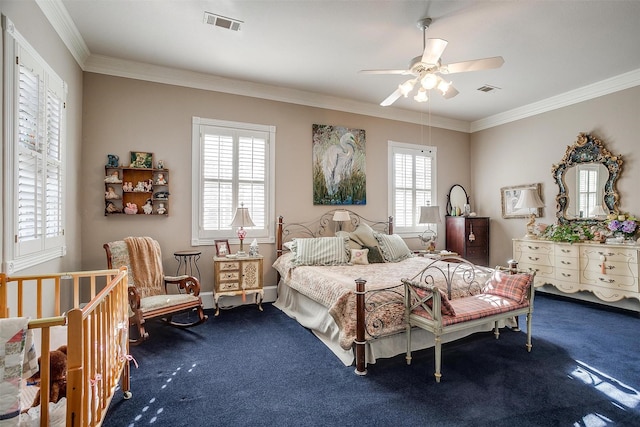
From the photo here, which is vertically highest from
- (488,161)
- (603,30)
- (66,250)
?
A: (603,30)

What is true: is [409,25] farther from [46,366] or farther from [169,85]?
[46,366]

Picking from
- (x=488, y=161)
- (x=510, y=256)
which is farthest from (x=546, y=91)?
(x=510, y=256)

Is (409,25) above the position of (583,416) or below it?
above

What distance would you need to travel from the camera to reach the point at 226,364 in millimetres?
2836

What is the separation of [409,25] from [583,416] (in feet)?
11.4

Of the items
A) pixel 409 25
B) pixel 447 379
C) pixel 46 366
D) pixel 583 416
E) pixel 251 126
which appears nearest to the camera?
pixel 46 366

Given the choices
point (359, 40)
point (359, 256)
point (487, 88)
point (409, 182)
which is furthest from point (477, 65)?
point (409, 182)

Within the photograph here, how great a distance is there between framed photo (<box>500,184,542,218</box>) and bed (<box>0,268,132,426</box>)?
6.01 metres

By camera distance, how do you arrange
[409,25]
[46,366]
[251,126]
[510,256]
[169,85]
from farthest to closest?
[510,256], [251,126], [169,85], [409,25], [46,366]

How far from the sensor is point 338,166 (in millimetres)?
5312

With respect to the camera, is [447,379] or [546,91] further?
[546,91]

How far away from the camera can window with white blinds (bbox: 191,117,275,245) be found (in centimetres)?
442

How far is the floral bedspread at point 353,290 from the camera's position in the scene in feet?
9.02

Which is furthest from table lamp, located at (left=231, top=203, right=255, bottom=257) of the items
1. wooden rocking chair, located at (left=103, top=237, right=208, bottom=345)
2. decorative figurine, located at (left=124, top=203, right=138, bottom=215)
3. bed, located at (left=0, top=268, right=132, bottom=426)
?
bed, located at (left=0, top=268, right=132, bottom=426)
